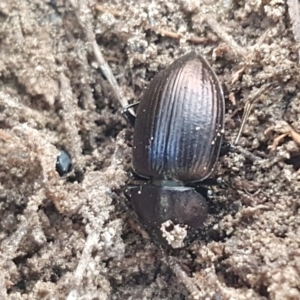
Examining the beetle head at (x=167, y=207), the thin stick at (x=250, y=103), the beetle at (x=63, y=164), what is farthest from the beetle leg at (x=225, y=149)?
the beetle at (x=63, y=164)

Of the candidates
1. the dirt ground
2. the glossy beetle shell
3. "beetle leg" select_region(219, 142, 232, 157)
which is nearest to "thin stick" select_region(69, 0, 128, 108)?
the dirt ground

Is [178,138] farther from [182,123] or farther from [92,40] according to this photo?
[92,40]

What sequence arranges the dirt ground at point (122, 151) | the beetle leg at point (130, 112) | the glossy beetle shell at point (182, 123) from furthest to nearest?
1. the beetle leg at point (130, 112)
2. the glossy beetle shell at point (182, 123)
3. the dirt ground at point (122, 151)

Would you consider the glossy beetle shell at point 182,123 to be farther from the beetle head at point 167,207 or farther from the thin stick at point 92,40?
the thin stick at point 92,40

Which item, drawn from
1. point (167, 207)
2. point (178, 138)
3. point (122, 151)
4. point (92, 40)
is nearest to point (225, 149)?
point (178, 138)

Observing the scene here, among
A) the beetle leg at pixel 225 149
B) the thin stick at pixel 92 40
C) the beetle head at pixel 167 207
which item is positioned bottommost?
the beetle head at pixel 167 207

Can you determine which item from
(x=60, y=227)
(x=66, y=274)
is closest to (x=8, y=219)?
(x=60, y=227)

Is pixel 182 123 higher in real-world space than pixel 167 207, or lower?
higher

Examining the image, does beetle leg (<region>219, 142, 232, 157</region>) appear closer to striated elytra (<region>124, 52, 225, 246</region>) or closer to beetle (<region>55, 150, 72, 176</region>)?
striated elytra (<region>124, 52, 225, 246</region>)
